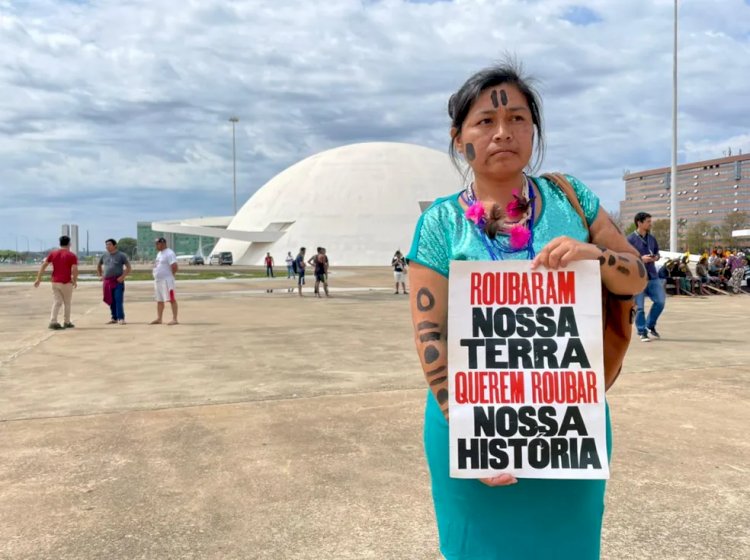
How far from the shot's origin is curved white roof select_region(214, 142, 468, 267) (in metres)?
55.4

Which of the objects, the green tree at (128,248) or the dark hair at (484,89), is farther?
the green tree at (128,248)

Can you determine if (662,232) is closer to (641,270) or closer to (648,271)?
(648,271)

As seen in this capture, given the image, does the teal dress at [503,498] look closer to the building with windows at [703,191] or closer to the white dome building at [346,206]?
the white dome building at [346,206]

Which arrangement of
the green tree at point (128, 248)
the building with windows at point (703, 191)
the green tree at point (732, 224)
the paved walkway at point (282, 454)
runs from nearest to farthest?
the paved walkway at point (282, 454) → the green tree at point (732, 224) → the building with windows at point (703, 191) → the green tree at point (128, 248)

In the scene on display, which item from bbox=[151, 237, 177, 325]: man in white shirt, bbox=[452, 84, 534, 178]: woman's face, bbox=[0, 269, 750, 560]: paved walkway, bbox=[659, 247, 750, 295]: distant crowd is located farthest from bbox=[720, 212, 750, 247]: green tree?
bbox=[452, 84, 534, 178]: woman's face

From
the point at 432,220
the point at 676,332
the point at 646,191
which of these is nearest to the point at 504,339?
the point at 432,220

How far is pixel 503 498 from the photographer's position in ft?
5.19

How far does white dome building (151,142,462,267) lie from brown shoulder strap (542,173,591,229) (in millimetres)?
52209

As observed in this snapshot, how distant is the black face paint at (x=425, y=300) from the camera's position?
63.0 inches

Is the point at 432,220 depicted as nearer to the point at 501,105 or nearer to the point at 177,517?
the point at 501,105

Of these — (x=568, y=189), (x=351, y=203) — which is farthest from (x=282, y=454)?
(x=351, y=203)

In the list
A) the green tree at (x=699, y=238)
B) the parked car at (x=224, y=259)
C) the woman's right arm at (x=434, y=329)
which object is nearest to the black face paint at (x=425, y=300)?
the woman's right arm at (x=434, y=329)

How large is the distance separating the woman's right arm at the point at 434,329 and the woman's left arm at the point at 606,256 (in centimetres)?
25

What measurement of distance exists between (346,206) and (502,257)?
2207 inches
